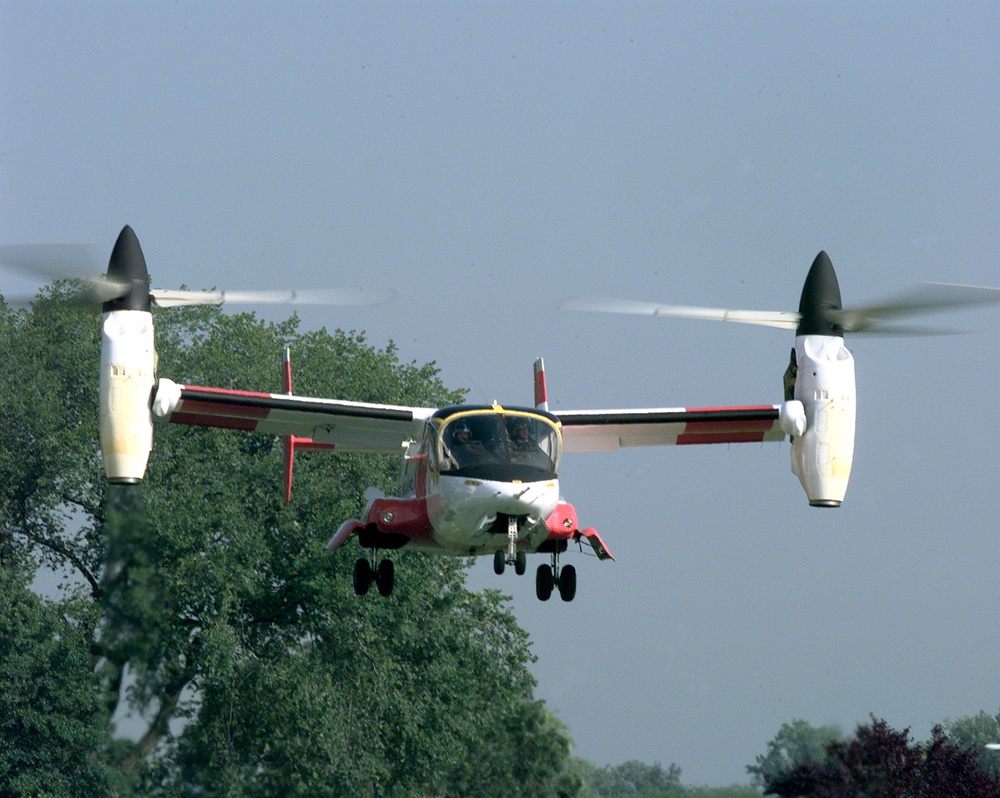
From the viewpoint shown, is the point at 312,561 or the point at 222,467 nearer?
the point at 312,561

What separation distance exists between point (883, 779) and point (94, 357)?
19451 mm

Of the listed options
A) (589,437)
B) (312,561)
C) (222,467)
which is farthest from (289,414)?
(222,467)

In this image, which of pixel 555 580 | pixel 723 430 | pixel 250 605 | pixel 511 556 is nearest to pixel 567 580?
pixel 555 580

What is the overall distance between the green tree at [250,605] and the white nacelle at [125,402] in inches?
426

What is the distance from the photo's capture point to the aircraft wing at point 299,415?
759 inches

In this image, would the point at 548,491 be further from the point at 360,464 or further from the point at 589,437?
the point at 360,464

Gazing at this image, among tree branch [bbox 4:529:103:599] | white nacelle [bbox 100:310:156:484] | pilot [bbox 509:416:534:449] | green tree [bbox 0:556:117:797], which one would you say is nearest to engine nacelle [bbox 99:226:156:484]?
→ white nacelle [bbox 100:310:156:484]

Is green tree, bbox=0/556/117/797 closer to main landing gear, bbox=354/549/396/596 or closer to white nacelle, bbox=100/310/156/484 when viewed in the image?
main landing gear, bbox=354/549/396/596

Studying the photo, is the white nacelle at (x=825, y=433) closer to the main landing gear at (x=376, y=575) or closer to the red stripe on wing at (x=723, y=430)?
the red stripe on wing at (x=723, y=430)

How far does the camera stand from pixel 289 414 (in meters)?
20.1

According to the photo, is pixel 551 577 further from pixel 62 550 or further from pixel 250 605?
pixel 62 550

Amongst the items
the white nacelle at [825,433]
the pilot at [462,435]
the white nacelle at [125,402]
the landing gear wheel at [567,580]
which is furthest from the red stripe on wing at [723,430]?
the white nacelle at [125,402]

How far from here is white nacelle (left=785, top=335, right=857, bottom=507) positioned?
18312mm

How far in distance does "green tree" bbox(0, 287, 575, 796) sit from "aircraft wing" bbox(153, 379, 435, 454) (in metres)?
8.23
